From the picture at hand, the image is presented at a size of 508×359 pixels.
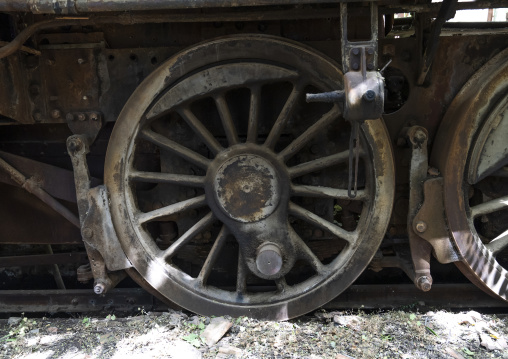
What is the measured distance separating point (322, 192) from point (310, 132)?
336 mm

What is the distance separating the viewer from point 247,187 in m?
2.46

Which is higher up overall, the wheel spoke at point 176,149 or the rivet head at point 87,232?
the wheel spoke at point 176,149

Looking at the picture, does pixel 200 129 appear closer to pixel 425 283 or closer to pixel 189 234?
pixel 189 234

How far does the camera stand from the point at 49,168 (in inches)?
107

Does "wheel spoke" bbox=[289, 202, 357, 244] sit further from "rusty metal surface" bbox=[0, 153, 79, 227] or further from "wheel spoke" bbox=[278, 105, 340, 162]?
"rusty metal surface" bbox=[0, 153, 79, 227]

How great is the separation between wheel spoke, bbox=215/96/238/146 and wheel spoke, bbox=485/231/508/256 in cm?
154

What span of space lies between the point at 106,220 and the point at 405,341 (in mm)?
1724

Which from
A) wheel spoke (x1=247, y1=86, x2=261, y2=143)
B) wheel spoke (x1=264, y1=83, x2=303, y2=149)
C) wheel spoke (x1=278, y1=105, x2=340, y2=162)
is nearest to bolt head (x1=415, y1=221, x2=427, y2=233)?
wheel spoke (x1=278, y1=105, x2=340, y2=162)

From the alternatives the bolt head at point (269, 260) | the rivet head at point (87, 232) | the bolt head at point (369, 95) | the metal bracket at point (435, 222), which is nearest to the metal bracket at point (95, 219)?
the rivet head at point (87, 232)

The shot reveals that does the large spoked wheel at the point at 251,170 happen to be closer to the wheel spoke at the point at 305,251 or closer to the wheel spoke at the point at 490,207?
the wheel spoke at the point at 305,251

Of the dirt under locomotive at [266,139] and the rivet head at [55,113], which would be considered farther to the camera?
the rivet head at [55,113]

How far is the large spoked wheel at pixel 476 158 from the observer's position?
233 cm

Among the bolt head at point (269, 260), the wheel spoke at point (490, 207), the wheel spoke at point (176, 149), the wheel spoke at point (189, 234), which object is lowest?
the bolt head at point (269, 260)

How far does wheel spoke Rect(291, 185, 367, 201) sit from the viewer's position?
2.46m
